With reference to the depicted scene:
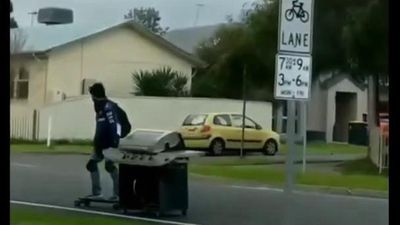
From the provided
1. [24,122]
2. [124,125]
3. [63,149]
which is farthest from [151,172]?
[24,122]

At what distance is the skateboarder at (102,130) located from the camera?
7345mm

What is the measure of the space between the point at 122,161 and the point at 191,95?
139cm

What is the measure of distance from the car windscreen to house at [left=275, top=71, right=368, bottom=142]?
892 mm

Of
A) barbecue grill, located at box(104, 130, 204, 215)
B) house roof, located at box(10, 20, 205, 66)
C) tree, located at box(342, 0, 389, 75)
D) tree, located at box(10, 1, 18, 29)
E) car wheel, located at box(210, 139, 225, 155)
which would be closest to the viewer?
tree, located at box(10, 1, 18, 29)

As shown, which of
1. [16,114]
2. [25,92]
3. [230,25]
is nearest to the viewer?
[16,114]

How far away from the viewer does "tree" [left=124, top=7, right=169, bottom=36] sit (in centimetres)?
607

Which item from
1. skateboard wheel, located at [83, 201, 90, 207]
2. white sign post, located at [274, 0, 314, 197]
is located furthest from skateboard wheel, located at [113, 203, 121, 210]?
white sign post, located at [274, 0, 314, 197]

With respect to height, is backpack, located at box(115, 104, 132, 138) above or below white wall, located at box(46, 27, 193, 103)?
below

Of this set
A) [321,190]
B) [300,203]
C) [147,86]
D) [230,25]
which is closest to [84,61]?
[147,86]

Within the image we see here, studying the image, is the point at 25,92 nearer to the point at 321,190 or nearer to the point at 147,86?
the point at 147,86

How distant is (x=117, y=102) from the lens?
7453 millimetres

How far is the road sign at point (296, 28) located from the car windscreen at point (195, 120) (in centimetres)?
217

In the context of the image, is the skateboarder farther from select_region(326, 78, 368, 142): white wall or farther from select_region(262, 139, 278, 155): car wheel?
select_region(326, 78, 368, 142): white wall

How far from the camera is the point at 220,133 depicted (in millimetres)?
7395
